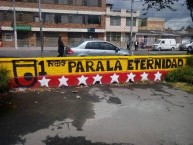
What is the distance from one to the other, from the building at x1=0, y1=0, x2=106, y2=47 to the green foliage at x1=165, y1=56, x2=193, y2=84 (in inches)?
1240

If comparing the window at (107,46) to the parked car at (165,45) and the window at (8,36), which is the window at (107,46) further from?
the window at (8,36)

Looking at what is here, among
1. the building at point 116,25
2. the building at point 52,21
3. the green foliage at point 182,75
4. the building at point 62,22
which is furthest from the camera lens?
the building at point 116,25

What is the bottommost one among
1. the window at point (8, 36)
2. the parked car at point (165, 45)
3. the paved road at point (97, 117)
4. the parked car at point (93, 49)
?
the paved road at point (97, 117)

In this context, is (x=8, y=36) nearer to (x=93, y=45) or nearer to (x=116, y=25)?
(x=116, y=25)

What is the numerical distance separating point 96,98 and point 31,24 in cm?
3756

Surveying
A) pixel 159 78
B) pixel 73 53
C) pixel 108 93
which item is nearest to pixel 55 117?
pixel 108 93

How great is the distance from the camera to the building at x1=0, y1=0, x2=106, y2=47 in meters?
39.9

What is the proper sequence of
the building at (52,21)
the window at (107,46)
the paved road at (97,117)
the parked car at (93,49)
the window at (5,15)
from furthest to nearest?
1. the building at (52,21)
2. the window at (5,15)
3. the window at (107,46)
4. the parked car at (93,49)
5. the paved road at (97,117)

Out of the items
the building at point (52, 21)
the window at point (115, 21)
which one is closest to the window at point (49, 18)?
the building at point (52, 21)

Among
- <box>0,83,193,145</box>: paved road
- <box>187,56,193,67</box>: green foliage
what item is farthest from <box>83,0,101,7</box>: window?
<box>0,83,193,145</box>: paved road

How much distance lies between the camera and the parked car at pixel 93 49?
13.7 meters

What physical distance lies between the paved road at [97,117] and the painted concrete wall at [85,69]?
403 millimetres

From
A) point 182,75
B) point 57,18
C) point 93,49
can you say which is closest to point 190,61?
point 182,75

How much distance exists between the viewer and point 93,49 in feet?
46.1
